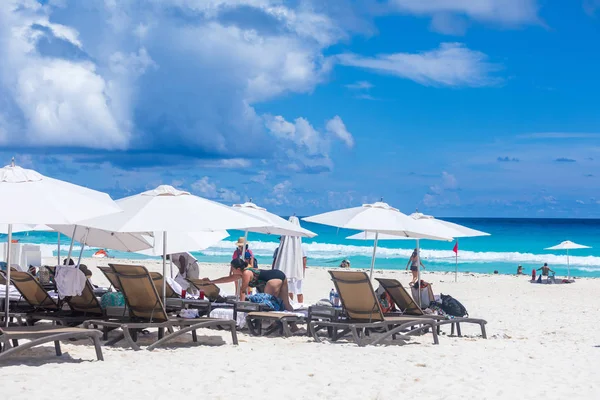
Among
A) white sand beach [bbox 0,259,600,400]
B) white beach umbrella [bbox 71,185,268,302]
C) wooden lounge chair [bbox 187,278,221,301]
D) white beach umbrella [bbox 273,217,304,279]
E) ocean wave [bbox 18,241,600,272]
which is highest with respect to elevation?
ocean wave [bbox 18,241,600,272]

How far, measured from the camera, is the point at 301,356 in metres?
6.95

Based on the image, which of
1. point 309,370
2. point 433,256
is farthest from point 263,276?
point 433,256

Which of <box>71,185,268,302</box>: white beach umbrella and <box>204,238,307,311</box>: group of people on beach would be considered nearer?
<box>71,185,268,302</box>: white beach umbrella

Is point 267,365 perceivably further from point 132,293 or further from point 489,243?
point 489,243

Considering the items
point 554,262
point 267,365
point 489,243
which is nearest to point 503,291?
point 267,365

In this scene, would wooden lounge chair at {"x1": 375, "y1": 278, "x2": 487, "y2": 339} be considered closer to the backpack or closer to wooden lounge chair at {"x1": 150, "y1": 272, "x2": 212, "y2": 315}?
the backpack

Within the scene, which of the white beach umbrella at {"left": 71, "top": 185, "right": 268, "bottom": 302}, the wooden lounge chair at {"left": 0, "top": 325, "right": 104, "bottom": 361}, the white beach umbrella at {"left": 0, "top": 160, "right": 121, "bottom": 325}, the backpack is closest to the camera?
the wooden lounge chair at {"left": 0, "top": 325, "right": 104, "bottom": 361}

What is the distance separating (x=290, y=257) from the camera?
12.6 metres

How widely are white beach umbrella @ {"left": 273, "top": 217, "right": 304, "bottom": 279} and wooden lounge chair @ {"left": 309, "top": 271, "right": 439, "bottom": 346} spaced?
427 cm

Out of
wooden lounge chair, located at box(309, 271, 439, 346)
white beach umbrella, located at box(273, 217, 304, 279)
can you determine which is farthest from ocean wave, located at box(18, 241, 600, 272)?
wooden lounge chair, located at box(309, 271, 439, 346)

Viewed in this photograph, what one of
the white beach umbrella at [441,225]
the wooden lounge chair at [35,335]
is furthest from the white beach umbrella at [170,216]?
the white beach umbrella at [441,225]

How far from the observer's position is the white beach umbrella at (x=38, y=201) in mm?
6121

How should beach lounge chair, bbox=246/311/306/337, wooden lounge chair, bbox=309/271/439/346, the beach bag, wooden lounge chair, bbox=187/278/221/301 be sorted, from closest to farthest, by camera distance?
wooden lounge chair, bbox=309/271/439/346
beach lounge chair, bbox=246/311/306/337
the beach bag
wooden lounge chair, bbox=187/278/221/301

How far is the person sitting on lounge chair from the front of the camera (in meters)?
9.25
